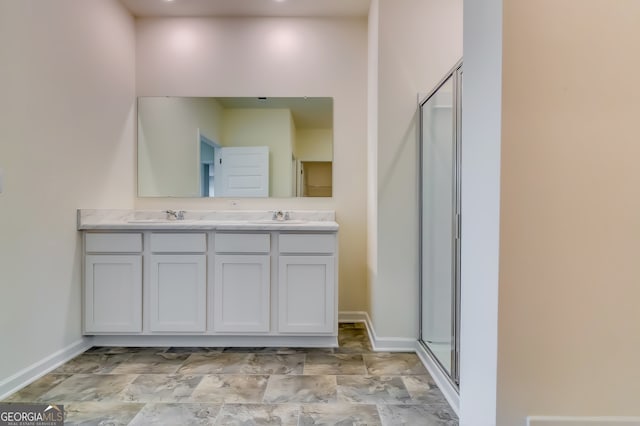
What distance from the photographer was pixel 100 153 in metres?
2.45

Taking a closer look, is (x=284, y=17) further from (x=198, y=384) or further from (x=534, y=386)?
(x=534, y=386)

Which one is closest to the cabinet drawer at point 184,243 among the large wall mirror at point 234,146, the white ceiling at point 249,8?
the large wall mirror at point 234,146

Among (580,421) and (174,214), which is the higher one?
(174,214)

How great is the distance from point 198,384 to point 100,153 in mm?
1771

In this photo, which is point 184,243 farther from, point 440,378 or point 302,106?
point 440,378

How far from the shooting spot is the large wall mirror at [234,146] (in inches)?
114

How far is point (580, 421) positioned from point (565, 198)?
2.20 ft

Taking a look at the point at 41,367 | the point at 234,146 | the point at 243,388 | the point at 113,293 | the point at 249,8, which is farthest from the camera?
the point at 234,146

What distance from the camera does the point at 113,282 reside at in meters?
2.30

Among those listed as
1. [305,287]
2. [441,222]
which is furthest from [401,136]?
[305,287]

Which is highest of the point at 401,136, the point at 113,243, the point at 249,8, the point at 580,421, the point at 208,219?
the point at 249,8

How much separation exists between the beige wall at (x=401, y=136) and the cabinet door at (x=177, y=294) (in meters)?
1.23

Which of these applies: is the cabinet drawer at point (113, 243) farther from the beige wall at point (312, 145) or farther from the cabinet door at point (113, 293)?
the beige wall at point (312, 145)

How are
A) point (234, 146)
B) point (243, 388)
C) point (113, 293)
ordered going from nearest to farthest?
point (243, 388) → point (113, 293) → point (234, 146)
